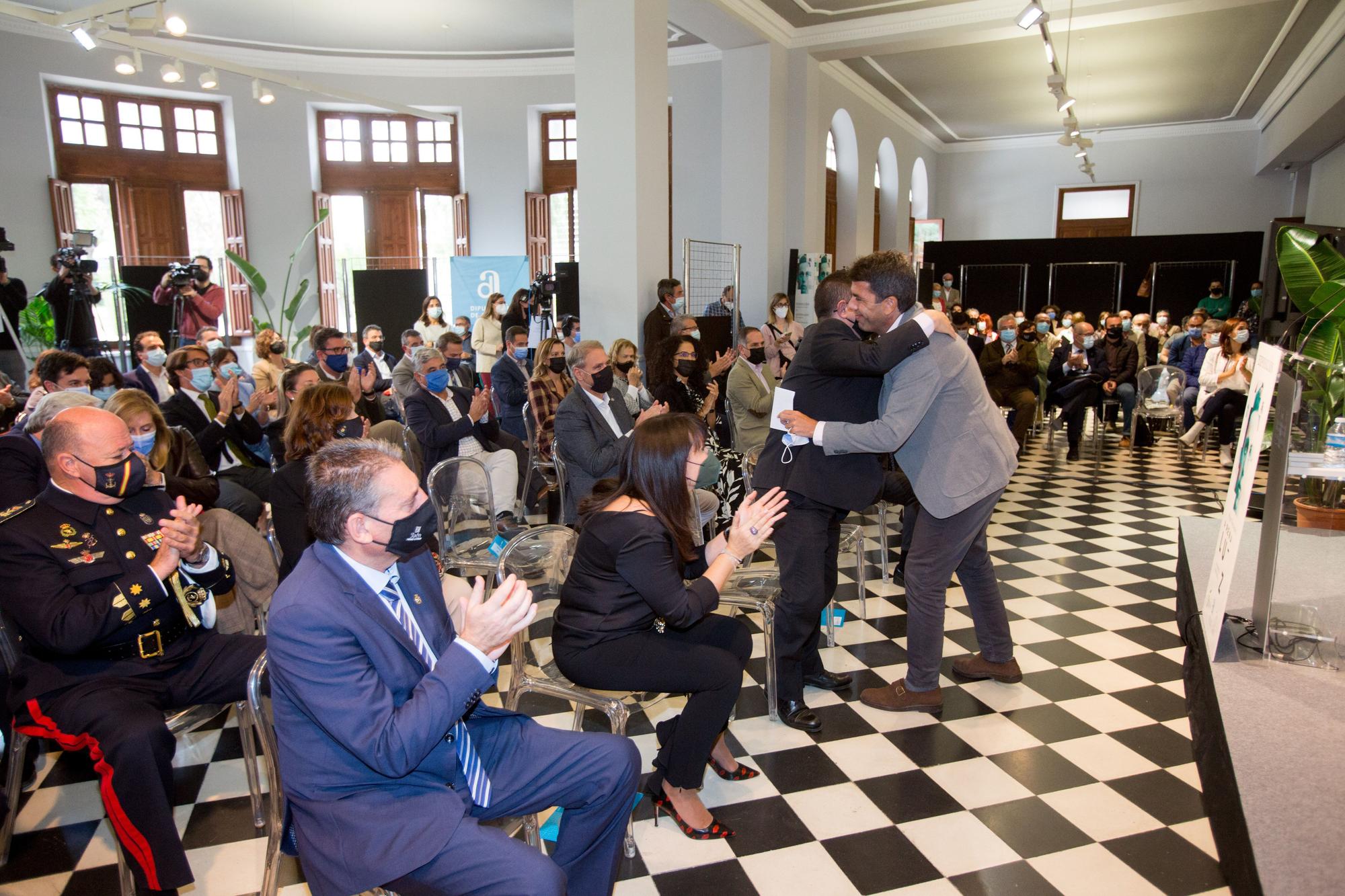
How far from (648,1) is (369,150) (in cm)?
725

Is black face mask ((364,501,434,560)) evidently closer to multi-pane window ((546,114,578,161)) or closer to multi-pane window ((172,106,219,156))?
multi-pane window ((546,114,578,161))

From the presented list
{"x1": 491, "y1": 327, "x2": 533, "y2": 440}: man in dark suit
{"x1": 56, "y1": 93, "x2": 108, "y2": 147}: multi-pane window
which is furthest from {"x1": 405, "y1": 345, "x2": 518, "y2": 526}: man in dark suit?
{"x1": 56, "y1": 93, "x2": 108, "y2": 147}: multi-pane window

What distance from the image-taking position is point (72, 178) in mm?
10203

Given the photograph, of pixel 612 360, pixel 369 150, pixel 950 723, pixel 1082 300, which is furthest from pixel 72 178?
pixel 1082 300

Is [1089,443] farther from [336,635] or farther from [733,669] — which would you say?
[336,635]

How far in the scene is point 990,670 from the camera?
3.43 m

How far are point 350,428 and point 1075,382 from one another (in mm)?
7159

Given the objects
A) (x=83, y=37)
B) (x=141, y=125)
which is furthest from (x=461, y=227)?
(x=83, y=37)

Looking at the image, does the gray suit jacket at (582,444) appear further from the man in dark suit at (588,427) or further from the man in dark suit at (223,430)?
the man in dark suit at (223,430)

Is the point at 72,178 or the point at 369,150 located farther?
the point at 369,150

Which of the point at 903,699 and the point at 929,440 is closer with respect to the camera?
the point at 929,440

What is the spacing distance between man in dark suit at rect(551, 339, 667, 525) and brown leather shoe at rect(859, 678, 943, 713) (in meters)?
1.63

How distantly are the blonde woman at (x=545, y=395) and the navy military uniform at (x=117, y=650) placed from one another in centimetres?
303

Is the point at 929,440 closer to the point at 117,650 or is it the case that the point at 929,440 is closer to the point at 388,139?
the point at 117,650
